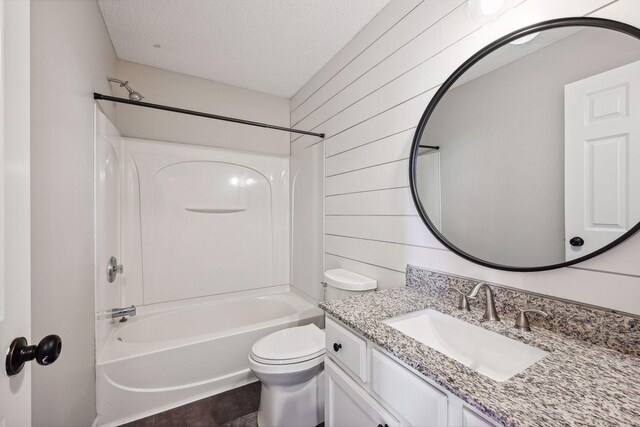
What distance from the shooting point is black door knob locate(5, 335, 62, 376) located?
56cm

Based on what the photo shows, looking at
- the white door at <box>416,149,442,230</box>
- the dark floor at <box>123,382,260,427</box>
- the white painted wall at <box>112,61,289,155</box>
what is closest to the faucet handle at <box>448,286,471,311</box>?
the white door at <box>416,149,442,230</box>

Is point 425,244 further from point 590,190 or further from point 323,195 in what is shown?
point 323,195

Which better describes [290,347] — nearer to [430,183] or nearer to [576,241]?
[430,183]

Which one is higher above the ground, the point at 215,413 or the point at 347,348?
the point at 347,348

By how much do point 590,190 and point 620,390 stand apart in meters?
0.55

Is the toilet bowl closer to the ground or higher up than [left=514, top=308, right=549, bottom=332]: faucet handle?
closer to the ground

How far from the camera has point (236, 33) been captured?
190 cm

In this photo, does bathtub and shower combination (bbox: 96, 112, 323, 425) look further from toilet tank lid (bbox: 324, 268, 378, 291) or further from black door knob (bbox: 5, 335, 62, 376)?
black door knob (bbox: 5, 335, 62, 376)

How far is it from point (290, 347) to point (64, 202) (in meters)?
1.35

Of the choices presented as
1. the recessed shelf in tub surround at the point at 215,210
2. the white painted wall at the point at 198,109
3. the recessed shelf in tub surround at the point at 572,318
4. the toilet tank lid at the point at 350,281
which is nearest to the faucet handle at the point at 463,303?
the recessed shelf in tub surround at the point at 572,318

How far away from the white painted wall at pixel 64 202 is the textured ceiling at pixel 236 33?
362 millimetres

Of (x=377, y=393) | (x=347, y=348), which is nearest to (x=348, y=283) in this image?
(x=347, y=348)

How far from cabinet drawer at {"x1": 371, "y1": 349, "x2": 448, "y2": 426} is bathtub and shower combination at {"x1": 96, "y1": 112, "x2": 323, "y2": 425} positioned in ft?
4.27

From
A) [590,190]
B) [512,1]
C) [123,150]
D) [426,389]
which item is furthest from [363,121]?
[123,150]
